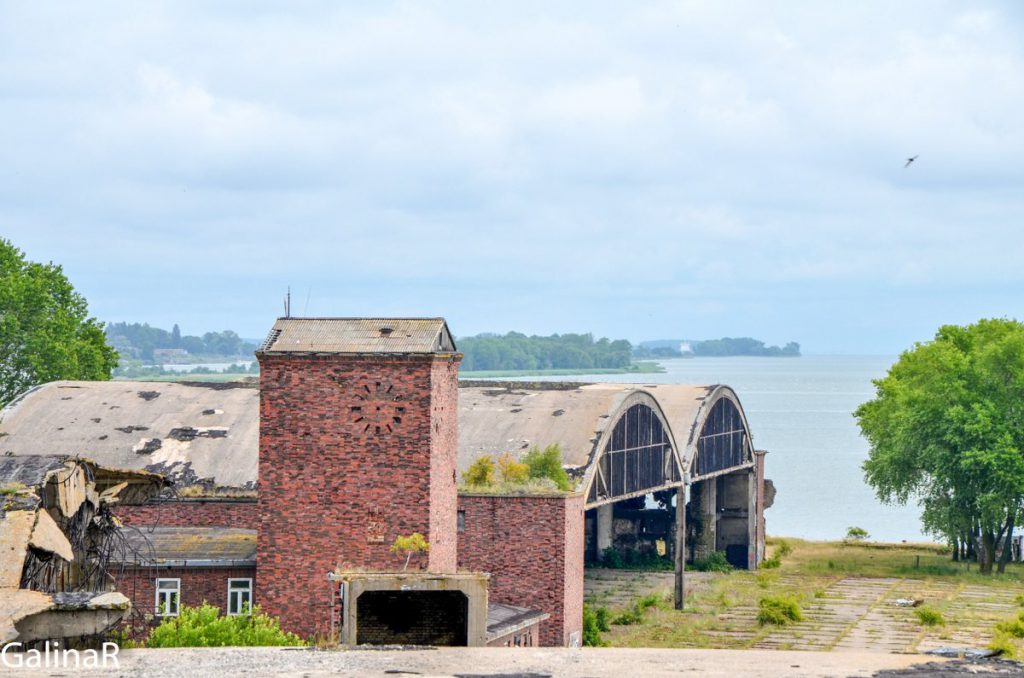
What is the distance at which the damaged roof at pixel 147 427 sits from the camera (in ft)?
128

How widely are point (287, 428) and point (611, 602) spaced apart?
20.9m

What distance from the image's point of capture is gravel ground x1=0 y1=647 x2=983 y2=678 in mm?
15734

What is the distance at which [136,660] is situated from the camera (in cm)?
1656

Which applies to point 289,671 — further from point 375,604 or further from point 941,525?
point 941,525

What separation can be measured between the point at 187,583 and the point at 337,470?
5.40 meters

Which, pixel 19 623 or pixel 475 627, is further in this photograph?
pixel 475 627

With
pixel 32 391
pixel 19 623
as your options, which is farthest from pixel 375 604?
pixel 32 391

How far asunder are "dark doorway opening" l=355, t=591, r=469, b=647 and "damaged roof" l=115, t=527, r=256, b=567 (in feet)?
15.6

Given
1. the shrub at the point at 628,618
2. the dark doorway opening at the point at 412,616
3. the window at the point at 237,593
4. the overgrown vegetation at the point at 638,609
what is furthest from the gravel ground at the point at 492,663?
the overgrown vegetation at the point at 638,609

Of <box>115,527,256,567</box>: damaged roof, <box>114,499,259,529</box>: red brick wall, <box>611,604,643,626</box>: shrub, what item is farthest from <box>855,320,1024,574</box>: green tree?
<box>115,527,256,567</box>: damaged roof

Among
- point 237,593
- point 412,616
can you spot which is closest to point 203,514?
point 237,593

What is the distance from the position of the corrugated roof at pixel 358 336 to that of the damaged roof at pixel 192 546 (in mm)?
5467

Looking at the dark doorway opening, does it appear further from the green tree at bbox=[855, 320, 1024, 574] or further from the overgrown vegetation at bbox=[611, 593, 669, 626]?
the green tree at bbox=[855, 320, 1024, 574]

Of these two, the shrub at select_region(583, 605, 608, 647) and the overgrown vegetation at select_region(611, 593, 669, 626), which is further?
the overgrown vegetation at select_region(611, 593, 669, 626)
